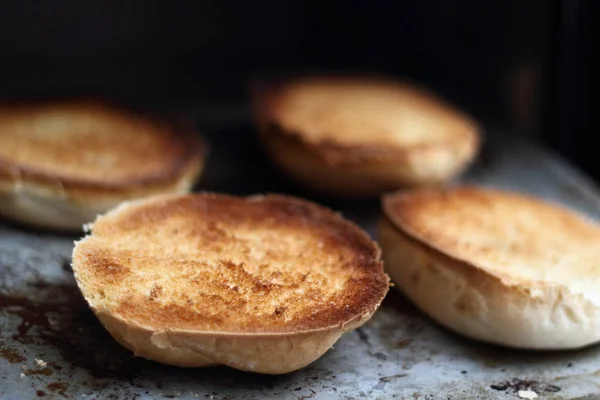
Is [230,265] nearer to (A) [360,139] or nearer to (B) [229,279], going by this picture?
(B) [229,279]

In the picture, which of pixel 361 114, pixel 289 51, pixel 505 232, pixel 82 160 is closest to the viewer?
pixel 505 232

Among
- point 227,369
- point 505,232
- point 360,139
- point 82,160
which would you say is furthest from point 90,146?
point 505,232

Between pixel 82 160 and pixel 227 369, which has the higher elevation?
pixel 82 160

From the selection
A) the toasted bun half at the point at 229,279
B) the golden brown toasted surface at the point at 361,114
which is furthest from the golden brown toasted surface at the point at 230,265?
the golden brown toasted surface at the point at 361,114

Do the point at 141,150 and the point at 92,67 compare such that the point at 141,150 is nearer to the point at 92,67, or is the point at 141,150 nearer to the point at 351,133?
the point at 351,133

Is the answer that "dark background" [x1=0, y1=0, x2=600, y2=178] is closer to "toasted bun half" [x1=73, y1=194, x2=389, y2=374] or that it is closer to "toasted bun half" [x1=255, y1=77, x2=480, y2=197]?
"toasted bun half" [x1=255, y1=77, x2=480, y2=197]

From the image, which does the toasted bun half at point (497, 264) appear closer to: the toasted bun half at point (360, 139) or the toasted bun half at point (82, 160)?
the toasted bun half at point (360, 139)
